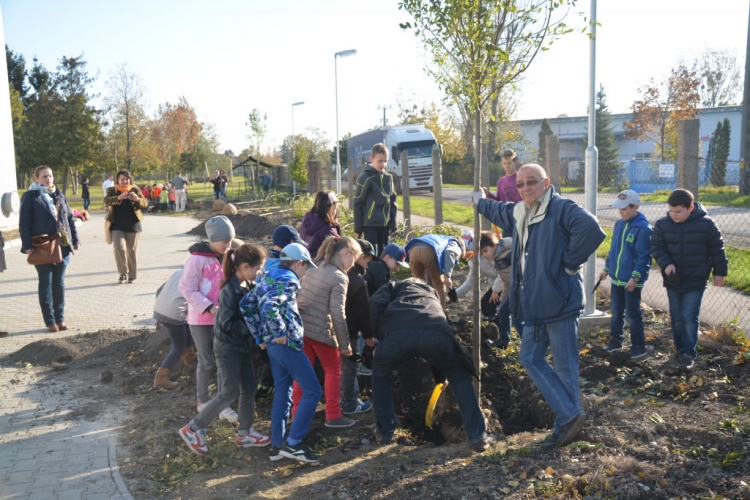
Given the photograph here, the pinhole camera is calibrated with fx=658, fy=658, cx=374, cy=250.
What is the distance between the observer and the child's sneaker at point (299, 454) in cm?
478

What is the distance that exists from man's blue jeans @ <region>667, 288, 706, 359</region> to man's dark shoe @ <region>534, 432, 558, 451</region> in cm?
235

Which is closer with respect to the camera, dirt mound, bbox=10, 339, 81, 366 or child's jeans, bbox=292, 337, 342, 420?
child's jeans, bbox=292, 337, 342, 420

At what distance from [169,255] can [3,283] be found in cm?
432

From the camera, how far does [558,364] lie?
474 centimetres

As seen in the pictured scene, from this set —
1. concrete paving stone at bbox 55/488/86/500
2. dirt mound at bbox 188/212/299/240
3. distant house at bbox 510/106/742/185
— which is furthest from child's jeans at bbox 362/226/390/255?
distant house at bbox 510/106/742/185

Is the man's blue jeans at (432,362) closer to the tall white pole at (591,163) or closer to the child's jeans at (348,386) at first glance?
the child's jeans at (348,386)

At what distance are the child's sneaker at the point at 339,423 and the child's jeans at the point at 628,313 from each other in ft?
10.2

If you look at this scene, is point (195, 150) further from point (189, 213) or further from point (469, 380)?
point (469, 380)

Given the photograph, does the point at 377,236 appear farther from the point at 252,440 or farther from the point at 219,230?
the point at 252,440

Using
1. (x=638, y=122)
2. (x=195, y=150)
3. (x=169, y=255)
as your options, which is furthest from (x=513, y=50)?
(x=195, y=150)

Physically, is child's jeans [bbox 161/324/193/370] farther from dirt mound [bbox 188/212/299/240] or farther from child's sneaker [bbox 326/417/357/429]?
dirt mound [bbox 188/212/299/240]

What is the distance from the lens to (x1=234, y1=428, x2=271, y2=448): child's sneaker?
16.7ft

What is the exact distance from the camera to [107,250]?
18.2 metres

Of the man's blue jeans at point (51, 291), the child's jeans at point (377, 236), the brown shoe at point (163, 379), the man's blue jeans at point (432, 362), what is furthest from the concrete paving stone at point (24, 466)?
the child's jeans at point (377, 236)
